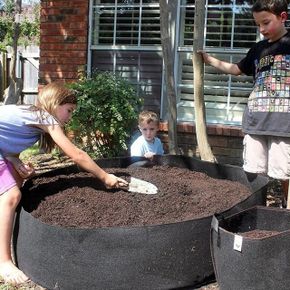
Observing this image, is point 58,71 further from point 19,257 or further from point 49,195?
point 19,257

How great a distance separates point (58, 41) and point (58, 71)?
420 mm

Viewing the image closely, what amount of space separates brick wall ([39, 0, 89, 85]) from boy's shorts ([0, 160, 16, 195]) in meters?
3.43

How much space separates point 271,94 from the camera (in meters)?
3.62

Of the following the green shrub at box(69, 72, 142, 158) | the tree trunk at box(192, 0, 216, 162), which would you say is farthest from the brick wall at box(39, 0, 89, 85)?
the tree trunk at box(192, 0, 216, 162)

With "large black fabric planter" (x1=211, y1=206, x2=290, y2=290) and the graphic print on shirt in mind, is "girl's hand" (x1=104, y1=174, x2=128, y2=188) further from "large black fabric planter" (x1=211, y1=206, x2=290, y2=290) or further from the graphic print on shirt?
the graphic print on shirt

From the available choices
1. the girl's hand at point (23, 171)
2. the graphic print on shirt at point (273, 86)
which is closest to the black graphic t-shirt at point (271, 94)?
the graphic print on shirt at point (273, 86)

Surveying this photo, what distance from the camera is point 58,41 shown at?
700 cm

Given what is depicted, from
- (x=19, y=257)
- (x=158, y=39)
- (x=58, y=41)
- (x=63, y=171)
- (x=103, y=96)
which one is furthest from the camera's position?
(x=58, y=41)

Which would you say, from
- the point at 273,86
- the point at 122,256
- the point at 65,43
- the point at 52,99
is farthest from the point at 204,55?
the point at 65,43

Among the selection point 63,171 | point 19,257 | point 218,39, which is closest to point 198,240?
point 19,257

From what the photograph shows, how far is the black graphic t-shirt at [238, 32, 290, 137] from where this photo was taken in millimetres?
3574

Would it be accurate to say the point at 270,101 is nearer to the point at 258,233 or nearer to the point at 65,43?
the point at 258,233

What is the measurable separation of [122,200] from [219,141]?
306 cm

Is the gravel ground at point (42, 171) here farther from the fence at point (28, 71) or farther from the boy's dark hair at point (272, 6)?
the fence at point (28, 71)
